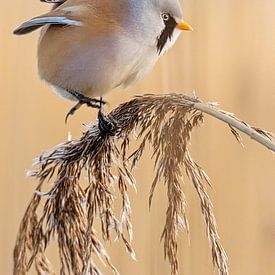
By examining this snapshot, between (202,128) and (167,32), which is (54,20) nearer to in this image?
(167,32)

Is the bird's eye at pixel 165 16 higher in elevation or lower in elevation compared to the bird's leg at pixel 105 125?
higher

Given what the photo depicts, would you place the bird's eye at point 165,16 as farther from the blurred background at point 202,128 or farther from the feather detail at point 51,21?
the blurred background at point 202,128

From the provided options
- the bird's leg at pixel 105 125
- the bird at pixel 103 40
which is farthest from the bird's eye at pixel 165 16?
the bird's leg at pixel 105 125

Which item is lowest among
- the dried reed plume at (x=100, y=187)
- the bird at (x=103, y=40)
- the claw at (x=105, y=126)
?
the dried reed plume at (x=100, y=187)

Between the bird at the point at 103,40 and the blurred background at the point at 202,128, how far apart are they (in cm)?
17

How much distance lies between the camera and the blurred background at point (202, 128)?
0.82 m

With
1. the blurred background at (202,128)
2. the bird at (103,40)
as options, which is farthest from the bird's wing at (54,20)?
the blurred background at (202,128)

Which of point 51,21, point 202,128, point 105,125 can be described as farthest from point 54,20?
point 202,128

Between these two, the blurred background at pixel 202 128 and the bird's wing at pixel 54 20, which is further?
the blurred background at pixel 202 128

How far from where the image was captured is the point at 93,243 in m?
0.56

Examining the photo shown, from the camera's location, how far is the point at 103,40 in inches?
24.6

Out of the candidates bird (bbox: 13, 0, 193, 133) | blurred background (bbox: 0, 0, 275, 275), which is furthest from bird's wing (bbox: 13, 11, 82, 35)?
blurred background (bbox: 0, 0, 275, 275)

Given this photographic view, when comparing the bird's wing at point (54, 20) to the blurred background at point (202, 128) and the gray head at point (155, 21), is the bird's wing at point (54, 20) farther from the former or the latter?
the blurred background at point (202, 128)

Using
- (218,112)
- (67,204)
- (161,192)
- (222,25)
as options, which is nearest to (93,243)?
(67,204)
